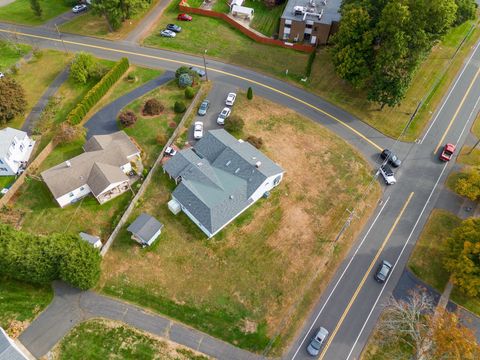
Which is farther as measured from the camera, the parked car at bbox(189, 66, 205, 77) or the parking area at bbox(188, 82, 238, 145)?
the parked car at bbox(189, 66, 205, 77)

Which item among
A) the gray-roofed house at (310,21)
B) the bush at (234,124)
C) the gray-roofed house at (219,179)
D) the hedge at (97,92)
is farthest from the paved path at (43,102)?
the gray-roofed house at (310,21)

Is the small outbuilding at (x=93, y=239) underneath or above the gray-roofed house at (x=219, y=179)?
underneath

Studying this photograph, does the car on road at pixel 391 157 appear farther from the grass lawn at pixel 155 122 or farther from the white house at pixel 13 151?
the white house at pixel 13 151

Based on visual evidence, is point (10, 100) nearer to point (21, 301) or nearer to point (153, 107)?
point (153, 107)

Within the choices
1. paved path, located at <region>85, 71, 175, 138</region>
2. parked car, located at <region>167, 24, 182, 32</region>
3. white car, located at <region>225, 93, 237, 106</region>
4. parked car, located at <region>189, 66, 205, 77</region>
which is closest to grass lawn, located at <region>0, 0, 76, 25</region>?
parked car, located at <region>167, 24, 182, 32</region>

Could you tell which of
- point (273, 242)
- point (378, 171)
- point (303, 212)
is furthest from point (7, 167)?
point (378, 171)

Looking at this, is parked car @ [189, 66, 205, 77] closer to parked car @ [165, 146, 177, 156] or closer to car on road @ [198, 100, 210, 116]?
car on road @ [198, 100, 210, 116]
